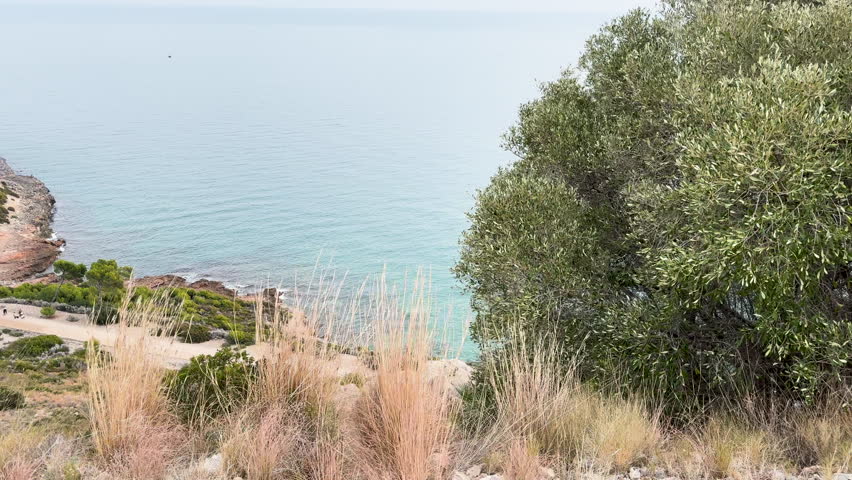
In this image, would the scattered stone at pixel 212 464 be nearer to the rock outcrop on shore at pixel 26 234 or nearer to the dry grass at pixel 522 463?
the dry grass at pixel 522 463

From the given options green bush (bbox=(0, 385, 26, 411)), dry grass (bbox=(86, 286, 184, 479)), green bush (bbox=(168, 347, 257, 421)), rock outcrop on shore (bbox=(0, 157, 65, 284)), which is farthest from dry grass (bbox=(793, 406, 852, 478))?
rock outcrop on shore (bbox=(0, 157, 65, 284))

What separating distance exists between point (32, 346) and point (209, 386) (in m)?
30.6

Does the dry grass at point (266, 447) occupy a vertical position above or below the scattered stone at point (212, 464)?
above

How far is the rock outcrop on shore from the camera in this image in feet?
154

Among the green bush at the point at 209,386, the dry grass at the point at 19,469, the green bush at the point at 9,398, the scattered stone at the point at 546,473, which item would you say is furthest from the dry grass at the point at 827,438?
the green bush at the point at 9,398

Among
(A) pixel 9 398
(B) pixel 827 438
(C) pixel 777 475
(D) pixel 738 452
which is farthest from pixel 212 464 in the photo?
(A) pixel 9 398

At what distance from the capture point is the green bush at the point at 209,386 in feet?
20.7

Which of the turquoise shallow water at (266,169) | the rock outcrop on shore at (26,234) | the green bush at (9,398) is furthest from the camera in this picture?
the turquoise shallow water at (266,169)

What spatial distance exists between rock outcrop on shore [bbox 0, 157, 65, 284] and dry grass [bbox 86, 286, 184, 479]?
4602cm

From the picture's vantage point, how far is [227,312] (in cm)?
4088

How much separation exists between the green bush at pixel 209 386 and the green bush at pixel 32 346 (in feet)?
92.3

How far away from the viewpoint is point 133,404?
552 centimetres

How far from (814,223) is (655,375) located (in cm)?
260

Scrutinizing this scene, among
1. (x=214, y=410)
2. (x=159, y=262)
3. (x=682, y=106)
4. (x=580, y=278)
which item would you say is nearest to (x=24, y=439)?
(x=214, y=410)
